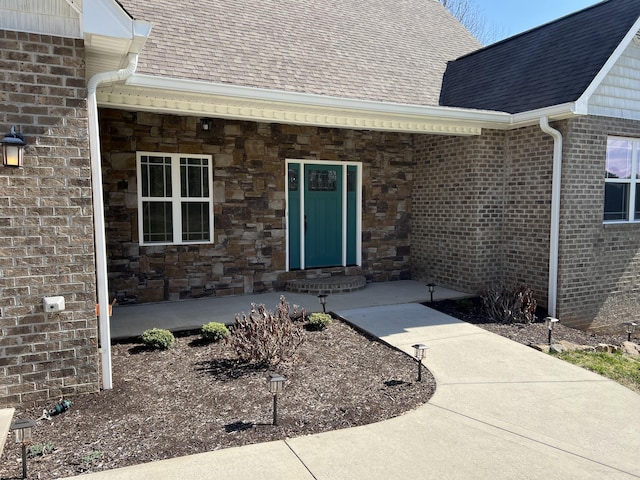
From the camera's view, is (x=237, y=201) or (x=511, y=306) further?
(x=237, y=201)

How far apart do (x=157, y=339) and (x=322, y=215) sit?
4290 millimetres

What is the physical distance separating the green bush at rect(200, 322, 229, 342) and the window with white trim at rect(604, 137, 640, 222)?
6578 millimetres

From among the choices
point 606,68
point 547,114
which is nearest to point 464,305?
point 547,114

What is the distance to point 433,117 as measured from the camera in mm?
7523

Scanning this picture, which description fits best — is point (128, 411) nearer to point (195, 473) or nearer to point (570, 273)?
point (195, 473)

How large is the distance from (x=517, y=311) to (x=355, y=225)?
11.1 feet

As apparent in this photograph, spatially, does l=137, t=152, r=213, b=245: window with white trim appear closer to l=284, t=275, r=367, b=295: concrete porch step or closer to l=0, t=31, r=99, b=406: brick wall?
l=284, t=275, r=367, b=295: concrete porch step

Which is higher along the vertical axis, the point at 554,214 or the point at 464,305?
the point at 554,214

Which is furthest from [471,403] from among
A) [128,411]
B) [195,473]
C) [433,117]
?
[433,117]

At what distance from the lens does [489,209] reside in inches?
328

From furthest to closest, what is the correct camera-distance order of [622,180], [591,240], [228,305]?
[622,180]
[591,240]
[228,305]

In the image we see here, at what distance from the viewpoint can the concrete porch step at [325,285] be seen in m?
8.13

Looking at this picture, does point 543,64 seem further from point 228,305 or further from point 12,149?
point 12,149

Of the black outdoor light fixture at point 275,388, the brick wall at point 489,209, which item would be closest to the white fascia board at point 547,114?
the brick wall at point 489,209
